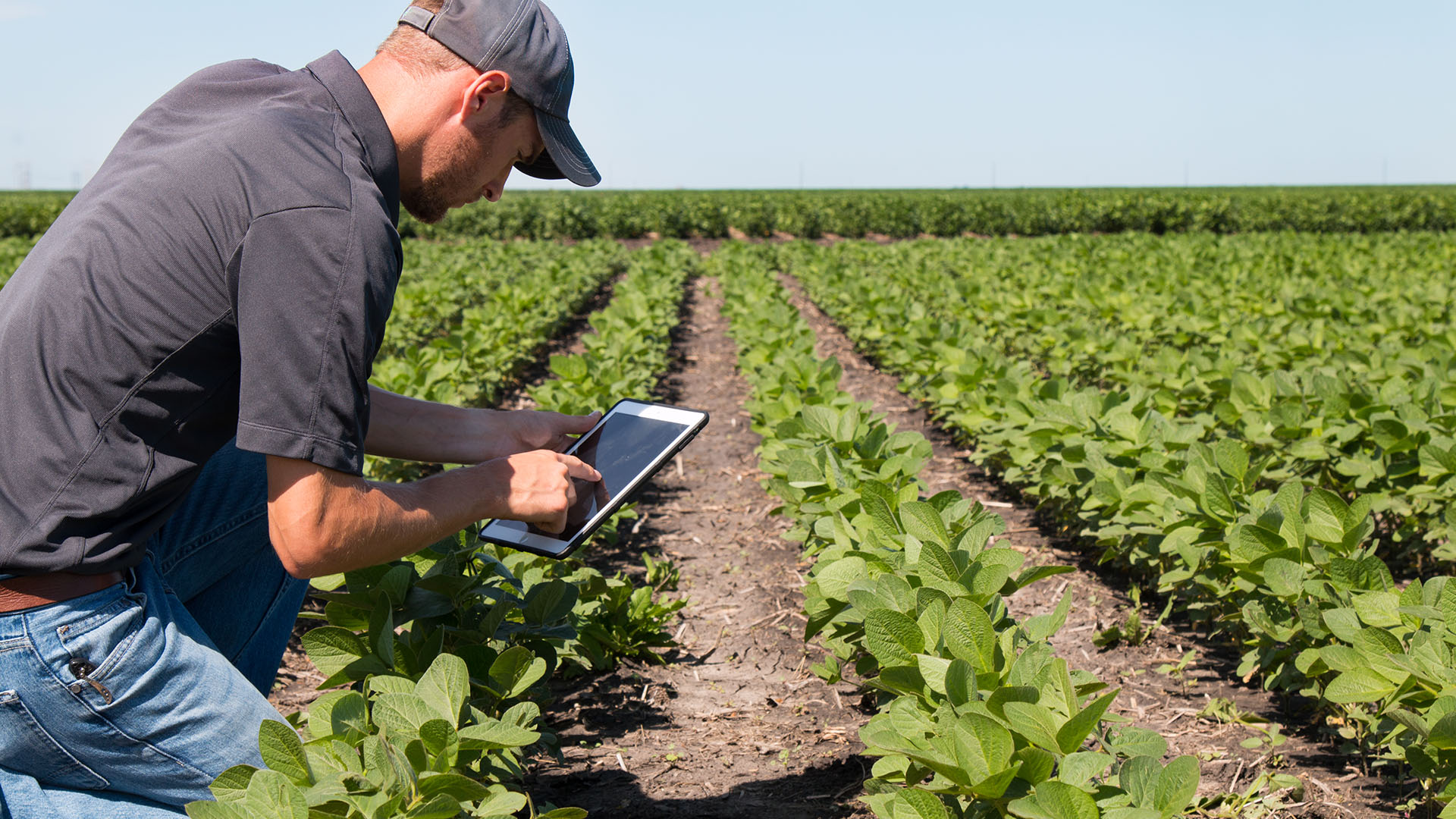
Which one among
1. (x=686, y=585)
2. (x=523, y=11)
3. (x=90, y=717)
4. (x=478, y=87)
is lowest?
(x=686, y=585)

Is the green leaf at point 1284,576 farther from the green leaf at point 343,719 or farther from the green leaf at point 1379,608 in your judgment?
the green leaf at point 343,719

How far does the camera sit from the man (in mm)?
1540

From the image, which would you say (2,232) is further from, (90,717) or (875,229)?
(90,717)

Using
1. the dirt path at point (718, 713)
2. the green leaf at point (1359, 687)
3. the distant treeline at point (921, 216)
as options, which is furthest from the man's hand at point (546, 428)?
the distant treeline at point (921, 216)

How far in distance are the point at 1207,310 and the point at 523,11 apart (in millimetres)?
7402

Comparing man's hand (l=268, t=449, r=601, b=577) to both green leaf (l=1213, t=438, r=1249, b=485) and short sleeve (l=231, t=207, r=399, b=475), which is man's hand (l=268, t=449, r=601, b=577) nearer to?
short sleeve (l=231, t=207, r=399, b=475)

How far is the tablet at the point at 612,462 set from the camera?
2.11 meters

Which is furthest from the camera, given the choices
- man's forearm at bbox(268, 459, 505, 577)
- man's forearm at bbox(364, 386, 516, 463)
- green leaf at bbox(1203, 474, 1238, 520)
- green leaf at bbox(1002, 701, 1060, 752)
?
green leaf at bbox(1203, 474, 1238, 520)

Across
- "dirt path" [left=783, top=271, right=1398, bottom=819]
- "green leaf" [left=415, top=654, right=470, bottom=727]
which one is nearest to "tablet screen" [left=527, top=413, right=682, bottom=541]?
"green leaf" [left=415, top=654, right=470, bottom=727]

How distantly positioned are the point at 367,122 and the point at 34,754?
1.23 m

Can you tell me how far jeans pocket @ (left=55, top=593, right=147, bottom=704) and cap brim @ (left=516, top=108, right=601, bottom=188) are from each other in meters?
1.10

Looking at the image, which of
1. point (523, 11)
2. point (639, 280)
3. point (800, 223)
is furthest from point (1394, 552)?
point (800, 223)

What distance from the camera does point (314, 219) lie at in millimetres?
1528

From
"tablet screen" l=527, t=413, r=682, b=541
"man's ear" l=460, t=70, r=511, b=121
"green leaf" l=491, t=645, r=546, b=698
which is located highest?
"man's ear" l=460, t=70, r=511, b=121
